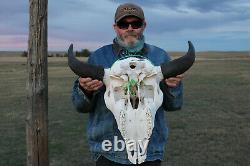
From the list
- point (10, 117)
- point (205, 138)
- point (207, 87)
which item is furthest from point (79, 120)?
point (207, 87)

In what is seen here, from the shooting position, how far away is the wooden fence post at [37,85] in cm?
539

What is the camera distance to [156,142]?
4355 mm

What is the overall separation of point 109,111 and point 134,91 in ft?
1.83

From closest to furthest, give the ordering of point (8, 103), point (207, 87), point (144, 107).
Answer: point (144, 107)
point (8, 103)
point (207, 87)

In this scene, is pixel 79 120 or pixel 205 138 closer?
pixel 205 138

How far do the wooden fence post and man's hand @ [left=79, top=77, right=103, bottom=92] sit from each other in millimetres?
1537

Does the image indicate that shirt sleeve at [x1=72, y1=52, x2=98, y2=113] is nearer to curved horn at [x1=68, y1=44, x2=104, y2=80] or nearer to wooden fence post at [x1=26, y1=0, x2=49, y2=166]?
curved horn at [x1=68, y1=44, x2=104, y2=80]

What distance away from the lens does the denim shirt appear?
4.26 metres

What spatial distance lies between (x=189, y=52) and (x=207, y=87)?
19234mm

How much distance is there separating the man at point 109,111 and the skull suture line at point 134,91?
0.19 metres

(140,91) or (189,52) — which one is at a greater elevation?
(189,52)

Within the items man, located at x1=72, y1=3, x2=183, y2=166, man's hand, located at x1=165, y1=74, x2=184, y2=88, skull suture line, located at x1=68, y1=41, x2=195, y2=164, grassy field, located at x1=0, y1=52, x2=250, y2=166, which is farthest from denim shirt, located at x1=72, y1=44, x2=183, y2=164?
grassy field, located at x1=0, y1=52, x2=250, y2=166

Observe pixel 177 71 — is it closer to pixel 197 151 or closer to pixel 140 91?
pixel 140 91

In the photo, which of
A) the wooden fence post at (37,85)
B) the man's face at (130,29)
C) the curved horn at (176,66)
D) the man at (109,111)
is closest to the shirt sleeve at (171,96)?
the man at (109,111)
